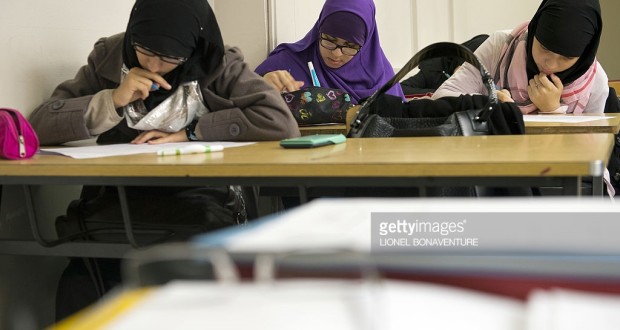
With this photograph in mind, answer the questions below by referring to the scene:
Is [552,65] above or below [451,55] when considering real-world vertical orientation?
below

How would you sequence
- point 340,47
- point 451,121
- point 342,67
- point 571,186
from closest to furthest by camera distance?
point 571,186, point 451,121, point 340,47, point 342,67

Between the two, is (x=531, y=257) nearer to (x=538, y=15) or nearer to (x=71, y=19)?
(x=71, y=19)

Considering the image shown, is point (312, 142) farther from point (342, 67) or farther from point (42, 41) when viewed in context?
point (342, 67)

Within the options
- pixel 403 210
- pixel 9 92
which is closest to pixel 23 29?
pixel 9 92

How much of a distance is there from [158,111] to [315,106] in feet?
2.10

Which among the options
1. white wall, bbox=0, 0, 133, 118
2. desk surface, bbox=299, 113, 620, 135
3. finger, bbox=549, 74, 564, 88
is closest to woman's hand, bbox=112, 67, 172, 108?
white wall, bbox=0, 0, 133, 118

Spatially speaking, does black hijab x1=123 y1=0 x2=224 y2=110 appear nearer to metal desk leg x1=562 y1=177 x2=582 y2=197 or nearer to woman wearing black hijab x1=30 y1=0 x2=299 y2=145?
woman wearing black hijab x1=30 y1=0 x2=299 y2=145

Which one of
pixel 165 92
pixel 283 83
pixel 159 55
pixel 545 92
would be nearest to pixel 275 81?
pixel 283 83

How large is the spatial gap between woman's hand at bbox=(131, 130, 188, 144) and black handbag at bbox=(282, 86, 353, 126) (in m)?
0.56

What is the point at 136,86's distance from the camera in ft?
5.20

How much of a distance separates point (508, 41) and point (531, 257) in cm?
246

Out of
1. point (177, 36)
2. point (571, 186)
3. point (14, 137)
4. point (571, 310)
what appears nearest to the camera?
point (571, 310)

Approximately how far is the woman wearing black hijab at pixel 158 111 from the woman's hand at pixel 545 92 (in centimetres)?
108

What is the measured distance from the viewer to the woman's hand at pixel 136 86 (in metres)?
1.59
